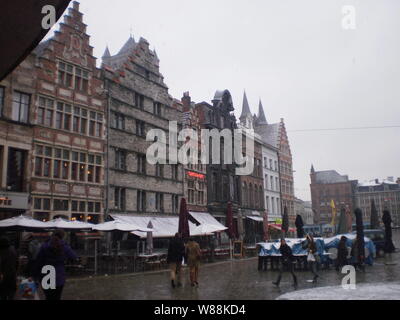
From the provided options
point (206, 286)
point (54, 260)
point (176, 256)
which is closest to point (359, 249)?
point (206, 286)

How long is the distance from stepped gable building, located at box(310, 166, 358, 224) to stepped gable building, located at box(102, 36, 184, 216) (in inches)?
3545

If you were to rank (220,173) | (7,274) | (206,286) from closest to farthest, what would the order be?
(7,274)
(206,286)
(220,173)

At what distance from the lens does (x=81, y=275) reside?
59.1 feet

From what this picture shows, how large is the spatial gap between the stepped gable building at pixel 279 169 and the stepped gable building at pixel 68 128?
30088mm

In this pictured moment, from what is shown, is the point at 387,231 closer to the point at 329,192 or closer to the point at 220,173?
the point at 220,173

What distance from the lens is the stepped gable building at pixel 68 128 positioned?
21.6 metres

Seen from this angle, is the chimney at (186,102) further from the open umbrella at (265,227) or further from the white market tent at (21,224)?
the white market tent at (21,224)

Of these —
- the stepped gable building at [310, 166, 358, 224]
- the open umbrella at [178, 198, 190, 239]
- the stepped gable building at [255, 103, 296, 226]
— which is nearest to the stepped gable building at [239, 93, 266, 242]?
the stepped gable building at [255, 103, 296, 226]

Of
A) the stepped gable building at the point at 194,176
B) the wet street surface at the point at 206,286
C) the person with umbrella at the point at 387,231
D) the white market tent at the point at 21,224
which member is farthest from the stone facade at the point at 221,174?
the white market tent at the point at 21,224

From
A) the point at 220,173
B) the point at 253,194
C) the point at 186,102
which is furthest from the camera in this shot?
the point at 253,194

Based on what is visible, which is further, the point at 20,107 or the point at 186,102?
the point at 186,102

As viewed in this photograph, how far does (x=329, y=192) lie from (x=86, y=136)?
104 m

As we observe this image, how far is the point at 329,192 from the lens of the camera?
117625 mm

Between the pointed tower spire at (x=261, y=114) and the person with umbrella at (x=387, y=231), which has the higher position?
the pointed tower spire at (x=261, y=114)
